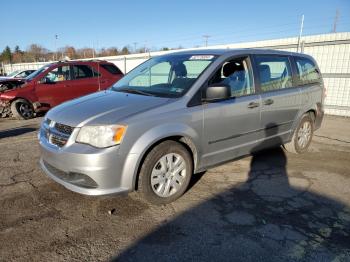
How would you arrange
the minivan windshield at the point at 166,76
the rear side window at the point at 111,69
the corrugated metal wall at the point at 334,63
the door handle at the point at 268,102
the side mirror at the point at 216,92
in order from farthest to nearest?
the rear side window at the point at 111,69
the corrugated metal wall at the point at 334,63
the door handle at the point at 268,102
the minivan windshield at the point at 166,76
the side mirror at the point at 216,92

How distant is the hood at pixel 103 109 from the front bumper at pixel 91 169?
0.30 meters

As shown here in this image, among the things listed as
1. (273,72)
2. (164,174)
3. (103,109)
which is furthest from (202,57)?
(164,174)

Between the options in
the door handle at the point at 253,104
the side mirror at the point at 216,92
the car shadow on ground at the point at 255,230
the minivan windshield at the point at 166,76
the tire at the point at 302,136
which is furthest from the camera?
the tire at the point at 302,136

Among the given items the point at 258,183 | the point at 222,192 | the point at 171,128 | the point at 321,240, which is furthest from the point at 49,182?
the point at 321,240

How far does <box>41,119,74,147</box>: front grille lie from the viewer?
331 cm

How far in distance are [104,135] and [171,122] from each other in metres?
0.77

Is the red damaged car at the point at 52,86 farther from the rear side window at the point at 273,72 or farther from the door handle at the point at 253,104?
the door handle at the point at 253,104

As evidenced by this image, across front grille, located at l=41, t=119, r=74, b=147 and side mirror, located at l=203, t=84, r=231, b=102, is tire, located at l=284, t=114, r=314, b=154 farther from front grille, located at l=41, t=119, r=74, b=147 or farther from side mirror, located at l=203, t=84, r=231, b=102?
front grille, located at l=41, t=119, r=74, b=147

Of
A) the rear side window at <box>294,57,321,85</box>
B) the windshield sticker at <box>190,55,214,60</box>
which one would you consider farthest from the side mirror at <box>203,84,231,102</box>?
the rear side window at <box>294,57,321,85</box>

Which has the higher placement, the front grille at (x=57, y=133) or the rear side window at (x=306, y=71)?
the rear side window at (x=306, y=71)

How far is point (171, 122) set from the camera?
137 inches

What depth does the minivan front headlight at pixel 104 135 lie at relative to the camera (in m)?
3.13

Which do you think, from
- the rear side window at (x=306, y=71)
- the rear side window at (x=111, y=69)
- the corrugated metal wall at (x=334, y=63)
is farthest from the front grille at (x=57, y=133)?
the corrugated metal wall at (x=334, y=63)

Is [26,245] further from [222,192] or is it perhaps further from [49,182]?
[222,192]
